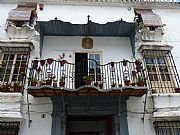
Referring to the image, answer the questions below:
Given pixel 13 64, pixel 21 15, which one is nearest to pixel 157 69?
pixel 13 64

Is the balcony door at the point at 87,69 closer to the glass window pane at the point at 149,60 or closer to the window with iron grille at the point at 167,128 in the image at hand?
the glass window pane at the point at 149,60

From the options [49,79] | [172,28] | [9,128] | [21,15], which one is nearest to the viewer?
[9,128]

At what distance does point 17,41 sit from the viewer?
923 centimetres

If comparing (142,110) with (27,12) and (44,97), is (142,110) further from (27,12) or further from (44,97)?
(27,12)

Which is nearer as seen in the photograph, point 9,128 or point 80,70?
point 9,128

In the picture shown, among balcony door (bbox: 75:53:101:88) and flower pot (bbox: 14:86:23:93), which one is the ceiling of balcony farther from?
flower pot (bbox: 14:86:23:93)

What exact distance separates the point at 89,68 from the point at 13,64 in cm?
300

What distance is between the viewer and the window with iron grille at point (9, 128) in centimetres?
777

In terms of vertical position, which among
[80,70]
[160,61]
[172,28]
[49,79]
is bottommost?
[49,79]

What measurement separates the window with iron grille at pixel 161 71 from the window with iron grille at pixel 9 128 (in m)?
5.10

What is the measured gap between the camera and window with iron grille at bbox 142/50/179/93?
29.4 ft

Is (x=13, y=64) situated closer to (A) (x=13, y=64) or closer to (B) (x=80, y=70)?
(A) (x=13, y=64)

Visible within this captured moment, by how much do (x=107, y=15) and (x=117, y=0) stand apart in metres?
1.05

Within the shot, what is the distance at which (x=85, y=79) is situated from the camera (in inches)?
300
